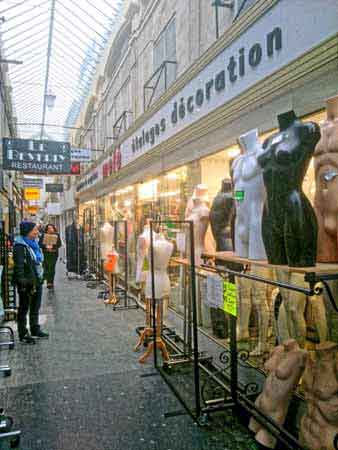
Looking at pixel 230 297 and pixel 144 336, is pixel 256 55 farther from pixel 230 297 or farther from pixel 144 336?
pixel 144 336

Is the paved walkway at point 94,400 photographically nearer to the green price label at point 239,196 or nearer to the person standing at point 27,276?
the person standing at point 27,276

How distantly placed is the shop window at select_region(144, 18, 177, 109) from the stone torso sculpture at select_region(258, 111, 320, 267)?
14.8ft

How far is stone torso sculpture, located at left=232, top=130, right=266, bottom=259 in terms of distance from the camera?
2334 millimetres

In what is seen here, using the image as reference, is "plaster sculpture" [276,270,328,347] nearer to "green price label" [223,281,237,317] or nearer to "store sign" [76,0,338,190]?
"green price label" [223,281,237,317]

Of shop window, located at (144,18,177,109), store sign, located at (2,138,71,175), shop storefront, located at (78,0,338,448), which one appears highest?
shop window, located at (144,18,177,109)

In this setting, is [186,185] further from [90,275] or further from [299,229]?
[90,275]

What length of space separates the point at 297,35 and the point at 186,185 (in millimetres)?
2819

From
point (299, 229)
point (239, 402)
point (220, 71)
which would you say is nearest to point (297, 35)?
point (220, 71)

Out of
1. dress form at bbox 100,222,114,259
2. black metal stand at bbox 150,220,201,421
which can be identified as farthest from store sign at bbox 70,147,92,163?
black metal stand at bbox 150,220,201,421

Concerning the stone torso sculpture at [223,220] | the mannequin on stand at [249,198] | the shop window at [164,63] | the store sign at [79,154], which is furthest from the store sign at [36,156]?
the mannequin on stand at [249,198]

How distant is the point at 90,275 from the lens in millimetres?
10000

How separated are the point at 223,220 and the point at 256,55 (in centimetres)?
143

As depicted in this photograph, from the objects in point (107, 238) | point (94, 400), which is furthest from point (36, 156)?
point (94, 400)

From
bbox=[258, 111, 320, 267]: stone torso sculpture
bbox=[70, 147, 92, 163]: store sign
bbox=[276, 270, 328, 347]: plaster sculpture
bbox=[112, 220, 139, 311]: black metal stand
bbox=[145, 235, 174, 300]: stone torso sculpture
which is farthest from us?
bbox=[70, 147, 92, 163]: store sign
